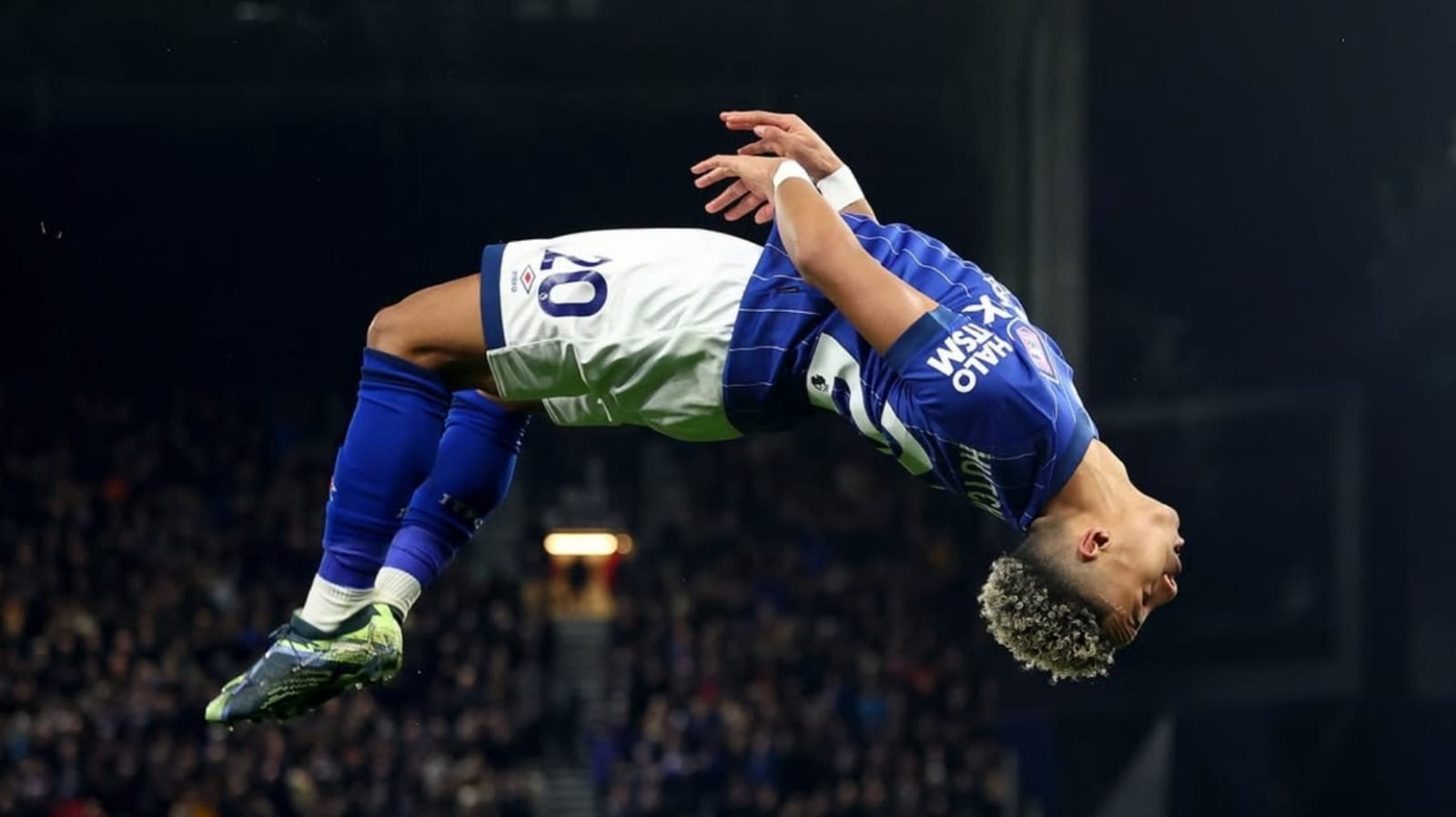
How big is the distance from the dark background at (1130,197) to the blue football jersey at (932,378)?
243 inches

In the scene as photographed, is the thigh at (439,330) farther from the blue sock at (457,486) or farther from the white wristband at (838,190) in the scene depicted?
the white wristband at (838,190)

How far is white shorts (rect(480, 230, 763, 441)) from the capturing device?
2980 mm

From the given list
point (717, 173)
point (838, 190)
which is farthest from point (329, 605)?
point (838, 190)

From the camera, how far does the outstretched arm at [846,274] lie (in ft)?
8.91

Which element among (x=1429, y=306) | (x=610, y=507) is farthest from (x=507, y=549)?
(x=1429, y=306)

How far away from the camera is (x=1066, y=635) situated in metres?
2.85

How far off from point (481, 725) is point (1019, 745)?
9.03 feet

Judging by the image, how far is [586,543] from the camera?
1025cm

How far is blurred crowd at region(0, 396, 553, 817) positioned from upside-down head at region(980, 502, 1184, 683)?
689 centimetres

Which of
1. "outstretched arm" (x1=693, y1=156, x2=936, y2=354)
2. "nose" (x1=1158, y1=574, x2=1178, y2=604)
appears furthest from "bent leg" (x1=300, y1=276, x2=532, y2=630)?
"nose" (x1=1158, y1=574, x2=1178, y2=604)

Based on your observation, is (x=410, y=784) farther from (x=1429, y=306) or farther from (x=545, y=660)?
(x=1429, y=306)

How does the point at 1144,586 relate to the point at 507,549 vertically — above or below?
above

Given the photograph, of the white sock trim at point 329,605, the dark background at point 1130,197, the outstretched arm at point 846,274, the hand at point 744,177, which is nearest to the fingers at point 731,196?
the hand at point 744,177

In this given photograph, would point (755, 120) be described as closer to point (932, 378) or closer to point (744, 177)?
point (744, 177)
